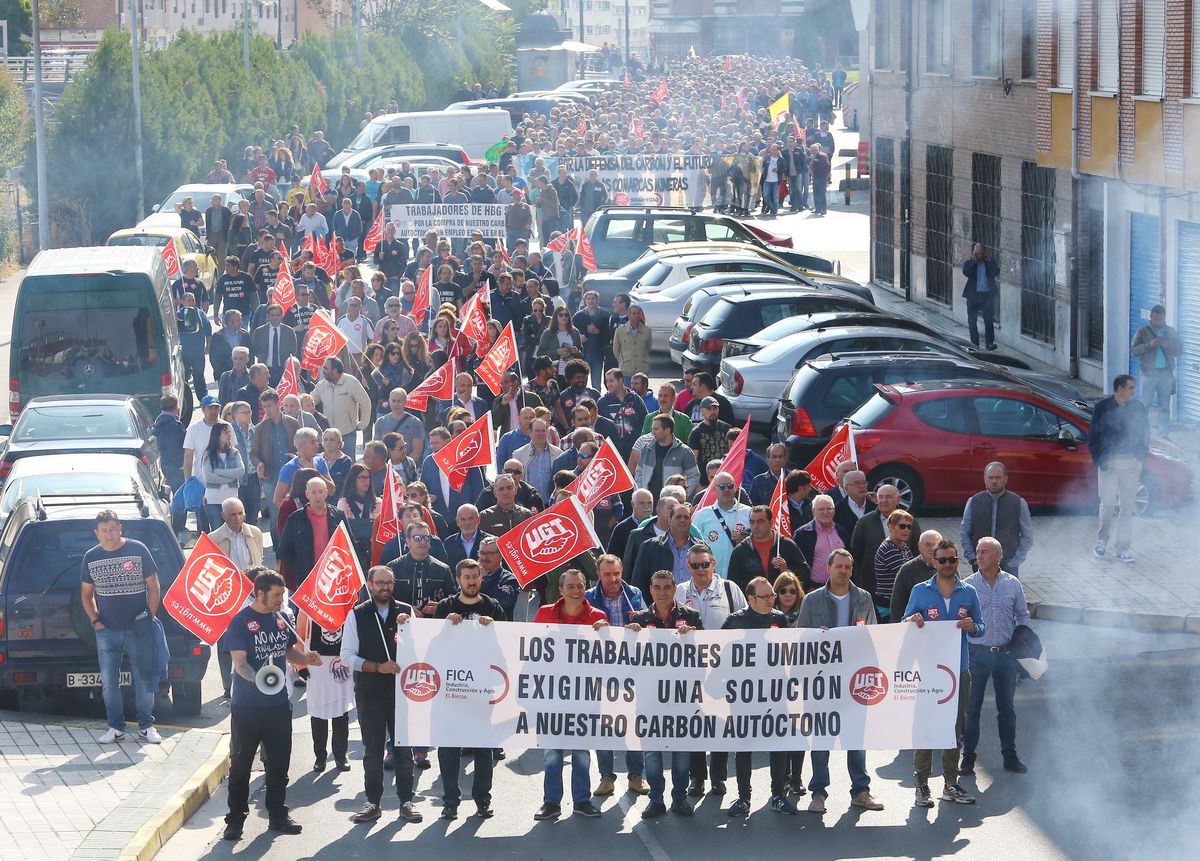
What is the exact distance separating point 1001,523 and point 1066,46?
501 inches

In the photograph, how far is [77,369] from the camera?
19.8m

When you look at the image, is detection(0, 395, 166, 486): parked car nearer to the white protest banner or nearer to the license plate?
the license plate

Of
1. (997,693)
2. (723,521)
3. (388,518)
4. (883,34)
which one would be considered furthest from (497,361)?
(883,34)

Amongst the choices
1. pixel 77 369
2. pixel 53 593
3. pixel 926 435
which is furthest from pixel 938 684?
pixel 77 369

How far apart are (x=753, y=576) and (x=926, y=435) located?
6.05 m

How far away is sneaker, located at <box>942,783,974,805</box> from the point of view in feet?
34.7

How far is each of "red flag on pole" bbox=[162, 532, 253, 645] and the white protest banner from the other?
18.2 m

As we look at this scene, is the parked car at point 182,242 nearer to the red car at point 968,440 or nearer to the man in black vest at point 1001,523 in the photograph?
the red car at point 968,440

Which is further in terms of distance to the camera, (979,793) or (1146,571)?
(1146,571)

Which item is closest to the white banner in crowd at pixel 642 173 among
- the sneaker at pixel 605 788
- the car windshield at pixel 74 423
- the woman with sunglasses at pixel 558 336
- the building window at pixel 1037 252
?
the building window at pixel 1037 252

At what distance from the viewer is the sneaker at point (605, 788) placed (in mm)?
10873

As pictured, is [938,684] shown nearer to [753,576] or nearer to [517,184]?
[753,576]

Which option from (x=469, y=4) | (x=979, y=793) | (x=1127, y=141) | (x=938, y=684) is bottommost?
(x=979, y=793)

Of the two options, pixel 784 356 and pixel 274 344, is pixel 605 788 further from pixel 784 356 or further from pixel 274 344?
pixel 784 356
